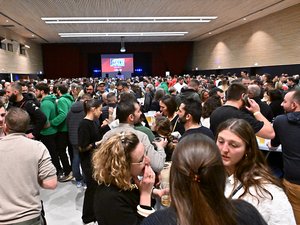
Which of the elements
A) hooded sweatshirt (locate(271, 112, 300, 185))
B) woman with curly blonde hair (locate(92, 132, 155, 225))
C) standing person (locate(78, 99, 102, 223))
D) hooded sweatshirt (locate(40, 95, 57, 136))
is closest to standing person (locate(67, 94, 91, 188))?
hooded sweatshirt (locate(40, 95, 57, 136))

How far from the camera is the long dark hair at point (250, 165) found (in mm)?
1585

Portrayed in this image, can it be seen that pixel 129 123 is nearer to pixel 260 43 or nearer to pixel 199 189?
pixel 199 189

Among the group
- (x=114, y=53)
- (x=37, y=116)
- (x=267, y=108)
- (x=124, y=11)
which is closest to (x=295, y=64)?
(x=124, y=11)

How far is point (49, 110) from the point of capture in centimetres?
561

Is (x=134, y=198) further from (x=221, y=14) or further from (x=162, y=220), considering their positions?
(x=221, y=14)

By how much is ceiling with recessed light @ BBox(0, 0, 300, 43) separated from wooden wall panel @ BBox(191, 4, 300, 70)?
0.51 metres

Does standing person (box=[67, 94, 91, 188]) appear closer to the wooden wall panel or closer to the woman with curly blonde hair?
the woman with curly blonde hair

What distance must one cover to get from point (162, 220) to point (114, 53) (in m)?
25.7

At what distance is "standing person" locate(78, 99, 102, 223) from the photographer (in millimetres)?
4082

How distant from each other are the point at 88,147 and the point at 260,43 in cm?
1307

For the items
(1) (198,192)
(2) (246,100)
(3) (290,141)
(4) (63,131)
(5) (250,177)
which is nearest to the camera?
(1) (198,192)

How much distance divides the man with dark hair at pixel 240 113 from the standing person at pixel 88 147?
65.7 inches

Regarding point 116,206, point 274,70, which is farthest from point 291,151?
point 274,70

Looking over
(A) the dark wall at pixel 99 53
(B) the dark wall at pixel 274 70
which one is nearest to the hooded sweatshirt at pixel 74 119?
(B) the dark wall at pixel 274 70
